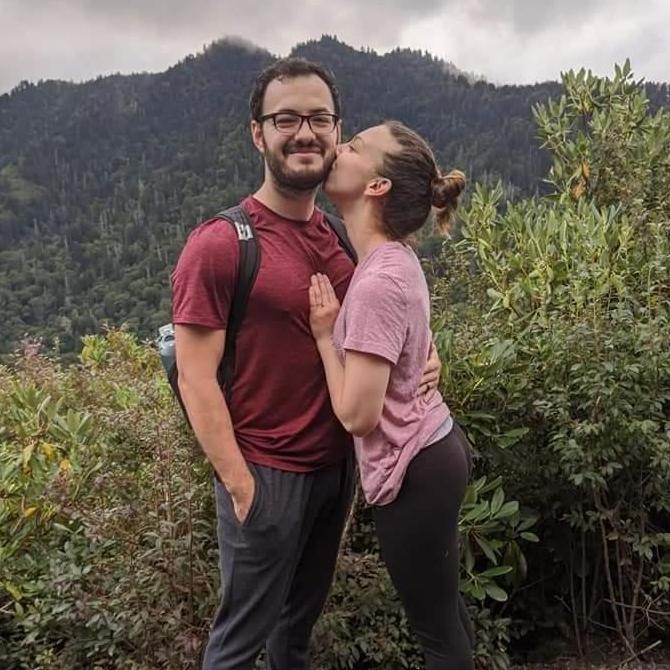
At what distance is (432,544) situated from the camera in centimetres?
179

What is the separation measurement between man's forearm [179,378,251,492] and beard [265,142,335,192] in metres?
0.47

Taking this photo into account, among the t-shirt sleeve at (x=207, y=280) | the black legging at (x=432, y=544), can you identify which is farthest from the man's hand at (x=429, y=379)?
the t-shirt sleeve at (x=207, y=280)

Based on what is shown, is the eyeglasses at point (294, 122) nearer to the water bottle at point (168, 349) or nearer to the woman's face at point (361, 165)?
the woman's face at point (361, 165)

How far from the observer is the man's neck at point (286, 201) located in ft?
6.05

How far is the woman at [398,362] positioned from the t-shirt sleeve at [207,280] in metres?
0.20

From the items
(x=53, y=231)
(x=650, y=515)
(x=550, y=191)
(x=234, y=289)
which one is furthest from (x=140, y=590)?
(x=53, y=231)

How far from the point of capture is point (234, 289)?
171cm

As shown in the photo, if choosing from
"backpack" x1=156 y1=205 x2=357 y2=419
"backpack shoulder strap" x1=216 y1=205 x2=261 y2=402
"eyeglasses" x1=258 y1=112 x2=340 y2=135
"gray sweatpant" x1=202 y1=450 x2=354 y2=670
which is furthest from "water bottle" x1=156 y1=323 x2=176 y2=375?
"eyeglasses" x1=258 y1=112 x2=340 y2=135

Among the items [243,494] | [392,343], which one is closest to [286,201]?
[392,343]

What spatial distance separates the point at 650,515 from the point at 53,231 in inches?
2890

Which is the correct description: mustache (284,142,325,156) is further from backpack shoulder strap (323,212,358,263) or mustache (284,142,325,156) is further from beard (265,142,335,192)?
backpack shoulder strap (323,212,358,263)

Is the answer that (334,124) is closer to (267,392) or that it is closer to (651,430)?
(267,392)

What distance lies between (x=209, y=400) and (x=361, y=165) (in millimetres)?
615

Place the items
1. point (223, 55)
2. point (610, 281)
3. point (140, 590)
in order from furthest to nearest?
point (223, 55), point (610, 281), point (140, 590)
